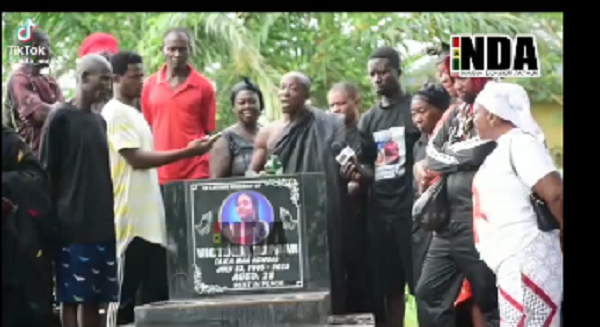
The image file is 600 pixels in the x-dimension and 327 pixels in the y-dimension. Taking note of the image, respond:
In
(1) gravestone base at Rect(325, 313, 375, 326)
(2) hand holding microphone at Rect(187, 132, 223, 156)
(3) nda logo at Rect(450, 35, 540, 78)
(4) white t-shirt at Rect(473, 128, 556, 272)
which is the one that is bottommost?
(1) gravestone base at Rect(325, 313, 375, 326)

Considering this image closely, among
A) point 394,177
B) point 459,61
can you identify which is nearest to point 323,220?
point 394,177

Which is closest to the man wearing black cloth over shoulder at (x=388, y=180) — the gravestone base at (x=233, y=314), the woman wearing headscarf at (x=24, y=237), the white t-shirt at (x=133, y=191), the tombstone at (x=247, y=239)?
the tombstone at (x=247, y=239)

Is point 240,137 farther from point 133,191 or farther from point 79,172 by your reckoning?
point 79,172

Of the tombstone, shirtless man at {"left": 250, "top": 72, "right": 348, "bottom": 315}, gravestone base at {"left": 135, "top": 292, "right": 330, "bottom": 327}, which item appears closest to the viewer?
gravestone base at {"left": 135, "top": 292, "right": 330, "bottom": 327}

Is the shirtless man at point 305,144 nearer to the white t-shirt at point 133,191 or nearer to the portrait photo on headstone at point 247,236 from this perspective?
the portrait photo on headstone at point 247,236

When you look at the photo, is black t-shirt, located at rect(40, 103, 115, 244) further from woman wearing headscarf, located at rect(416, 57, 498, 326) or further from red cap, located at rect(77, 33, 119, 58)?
woman wearing headscarf, located at rect(416, 57, 498, 326)

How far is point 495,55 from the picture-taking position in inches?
356

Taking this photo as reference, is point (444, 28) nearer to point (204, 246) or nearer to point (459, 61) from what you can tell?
point (459, 61)

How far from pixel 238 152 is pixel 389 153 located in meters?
0.69

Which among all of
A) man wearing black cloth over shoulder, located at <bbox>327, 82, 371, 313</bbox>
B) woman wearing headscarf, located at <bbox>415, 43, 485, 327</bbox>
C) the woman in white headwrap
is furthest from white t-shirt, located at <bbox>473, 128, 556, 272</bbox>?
man wearing black cloth over shoulder, located at <bbox>327, 82, 371, 313</bbox>

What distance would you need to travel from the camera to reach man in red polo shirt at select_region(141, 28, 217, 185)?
901cm

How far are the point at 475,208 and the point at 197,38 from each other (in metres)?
1.49

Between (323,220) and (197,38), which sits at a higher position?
(197,38)

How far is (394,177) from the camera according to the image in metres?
9.09
